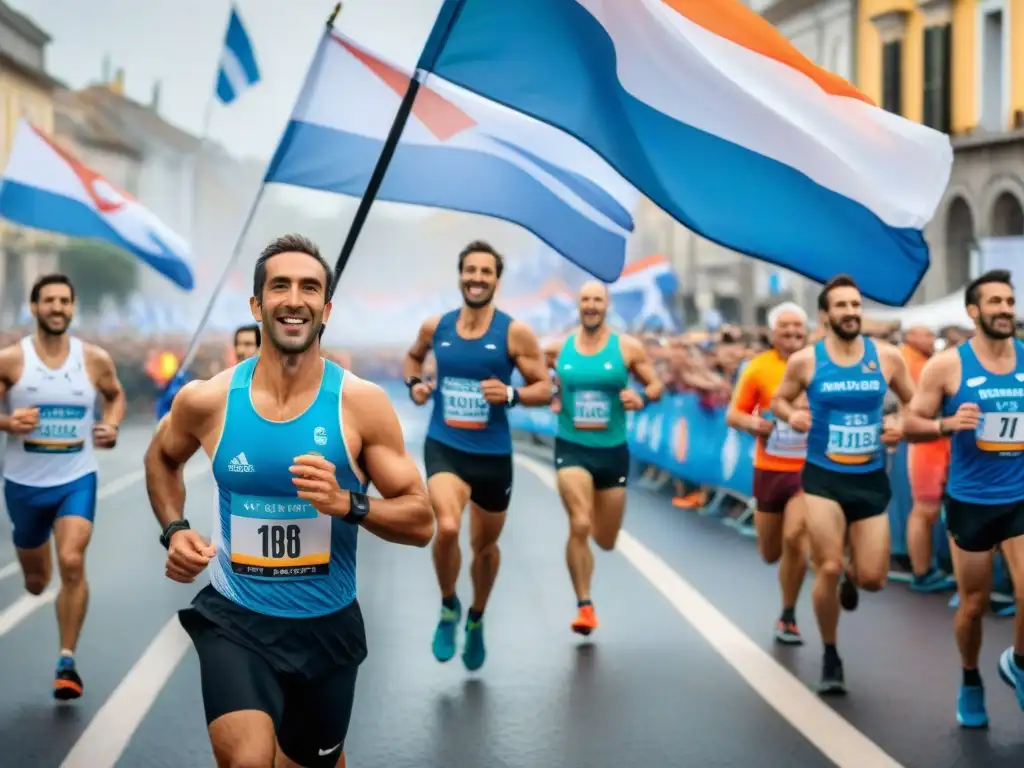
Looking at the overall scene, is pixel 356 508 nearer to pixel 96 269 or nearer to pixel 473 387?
pixel 473 387

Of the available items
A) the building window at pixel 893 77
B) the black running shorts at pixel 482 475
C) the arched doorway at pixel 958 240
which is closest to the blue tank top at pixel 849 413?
the black running shorts at pixel 482 475

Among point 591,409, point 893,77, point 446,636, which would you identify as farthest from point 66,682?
point 893,77

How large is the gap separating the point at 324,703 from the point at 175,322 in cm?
6975

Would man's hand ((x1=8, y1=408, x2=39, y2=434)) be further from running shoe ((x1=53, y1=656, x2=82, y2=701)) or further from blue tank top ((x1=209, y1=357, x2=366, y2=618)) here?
blue tank top ((x1=209, y1=357, x2=366, y2=618))

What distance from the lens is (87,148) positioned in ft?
288

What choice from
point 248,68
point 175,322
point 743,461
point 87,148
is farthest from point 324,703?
point 87,148

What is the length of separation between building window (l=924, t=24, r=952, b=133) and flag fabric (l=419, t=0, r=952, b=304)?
30.7 metres

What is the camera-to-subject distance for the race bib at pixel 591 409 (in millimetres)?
9539

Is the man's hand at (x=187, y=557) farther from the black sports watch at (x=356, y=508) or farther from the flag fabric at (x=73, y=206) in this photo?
the flag fabric at (x=73, y=206)

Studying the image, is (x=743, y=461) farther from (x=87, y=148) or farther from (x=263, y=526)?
(x=87, y=148)

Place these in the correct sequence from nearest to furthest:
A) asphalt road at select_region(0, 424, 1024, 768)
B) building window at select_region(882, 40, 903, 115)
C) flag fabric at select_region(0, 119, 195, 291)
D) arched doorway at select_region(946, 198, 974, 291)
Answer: asphalt road at select_region(0, 424, 1024, 768), flag fabric at select_region(0, 119, 195, 291), arched doorway at select_region(946, 198, 974, 291), building window at select_region(882, 40, 903, 115)

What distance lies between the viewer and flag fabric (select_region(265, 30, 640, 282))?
9391 mm

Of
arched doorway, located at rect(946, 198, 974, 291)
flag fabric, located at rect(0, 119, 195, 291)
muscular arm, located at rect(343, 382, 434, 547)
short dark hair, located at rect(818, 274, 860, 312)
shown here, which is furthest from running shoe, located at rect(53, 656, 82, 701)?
arched doorway, located at rect(946, 198, 974, 291)

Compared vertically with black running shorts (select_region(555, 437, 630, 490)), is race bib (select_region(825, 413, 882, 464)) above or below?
above
